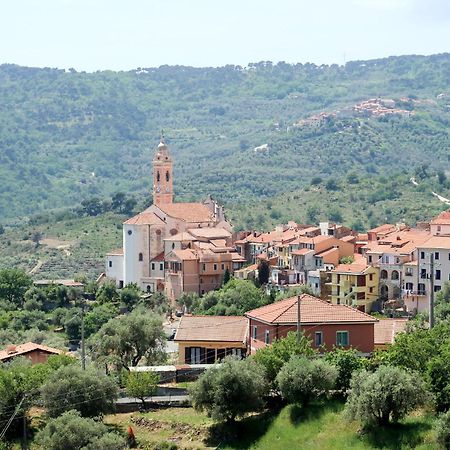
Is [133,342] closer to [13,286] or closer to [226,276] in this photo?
[226,276]

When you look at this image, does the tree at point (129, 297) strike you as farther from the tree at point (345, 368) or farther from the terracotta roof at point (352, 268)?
the tree at point (345, 368)

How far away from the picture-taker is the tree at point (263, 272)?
272 ft

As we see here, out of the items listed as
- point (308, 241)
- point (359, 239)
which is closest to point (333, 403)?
point (308, 241)

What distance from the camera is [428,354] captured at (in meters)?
36.1

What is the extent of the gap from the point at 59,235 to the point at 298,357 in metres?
109

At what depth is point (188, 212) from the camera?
313 feet

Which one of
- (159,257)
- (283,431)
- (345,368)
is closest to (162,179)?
(159,257)

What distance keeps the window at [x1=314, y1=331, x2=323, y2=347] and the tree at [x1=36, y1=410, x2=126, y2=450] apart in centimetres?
943

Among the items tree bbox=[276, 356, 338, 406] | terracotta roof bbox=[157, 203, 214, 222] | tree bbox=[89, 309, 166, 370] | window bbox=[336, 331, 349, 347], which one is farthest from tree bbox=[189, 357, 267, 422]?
terracotta roof bbox=[157, 203, 214, 222]

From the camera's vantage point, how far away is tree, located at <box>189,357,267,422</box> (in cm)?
3634

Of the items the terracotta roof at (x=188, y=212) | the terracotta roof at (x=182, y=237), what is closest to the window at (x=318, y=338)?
the terracotta roof at (x=182, y=237)

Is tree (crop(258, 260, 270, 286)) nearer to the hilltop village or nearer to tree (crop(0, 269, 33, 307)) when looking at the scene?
the hilltop village

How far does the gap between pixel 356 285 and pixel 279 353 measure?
36.8 metres

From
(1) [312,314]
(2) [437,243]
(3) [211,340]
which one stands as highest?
(2) [437,243]
